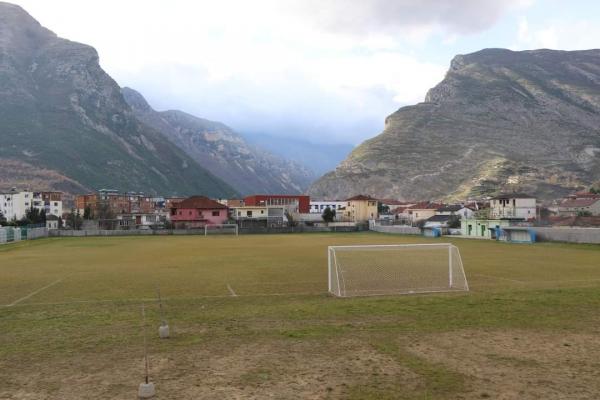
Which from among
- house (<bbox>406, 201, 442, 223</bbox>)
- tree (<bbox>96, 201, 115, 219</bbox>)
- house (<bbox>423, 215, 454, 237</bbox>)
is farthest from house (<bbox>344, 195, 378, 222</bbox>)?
tree (<bbox>96, 201, 115, 219</bbox>)

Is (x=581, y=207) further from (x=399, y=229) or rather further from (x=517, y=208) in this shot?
(x=399, y=229)

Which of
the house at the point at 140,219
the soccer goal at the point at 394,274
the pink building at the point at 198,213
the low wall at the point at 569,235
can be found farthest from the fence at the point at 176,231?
the soccer goal at the point at 394,274

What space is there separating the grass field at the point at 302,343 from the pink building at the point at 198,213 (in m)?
80.4

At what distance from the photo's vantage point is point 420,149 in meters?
194

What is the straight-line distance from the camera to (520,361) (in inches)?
368

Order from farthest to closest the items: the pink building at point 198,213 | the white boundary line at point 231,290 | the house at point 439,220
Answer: the pink building at point 198,213 < the house at point 439,220 < the white boundary line at point 231,290

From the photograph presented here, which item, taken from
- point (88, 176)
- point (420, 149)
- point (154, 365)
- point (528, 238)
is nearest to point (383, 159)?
point (420, 149)

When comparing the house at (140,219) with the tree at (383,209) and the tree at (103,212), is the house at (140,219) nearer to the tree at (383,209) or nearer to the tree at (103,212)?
the tree at (103,212)

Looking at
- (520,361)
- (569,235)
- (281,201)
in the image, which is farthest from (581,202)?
(520,361)

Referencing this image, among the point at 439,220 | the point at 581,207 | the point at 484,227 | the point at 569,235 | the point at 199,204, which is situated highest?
the point at 199,204

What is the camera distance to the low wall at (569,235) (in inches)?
1843

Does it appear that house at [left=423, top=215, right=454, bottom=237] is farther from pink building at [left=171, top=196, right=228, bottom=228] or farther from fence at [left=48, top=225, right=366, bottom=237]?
pink building at [left=171, top=196, right=228, bottom=228]

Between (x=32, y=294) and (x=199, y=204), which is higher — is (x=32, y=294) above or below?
below

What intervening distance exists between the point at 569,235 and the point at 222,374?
50082 millimetres
